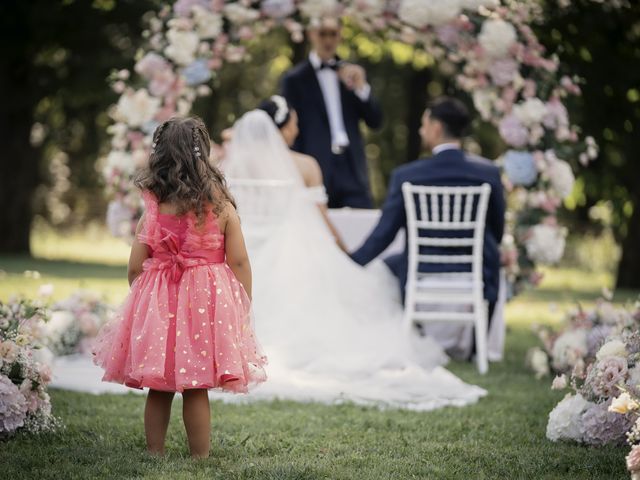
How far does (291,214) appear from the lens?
6953 mm

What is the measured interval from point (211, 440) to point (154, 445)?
434 mm

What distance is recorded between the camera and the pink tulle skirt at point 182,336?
12.4 feet

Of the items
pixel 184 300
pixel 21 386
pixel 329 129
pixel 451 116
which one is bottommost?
pixel 21 386

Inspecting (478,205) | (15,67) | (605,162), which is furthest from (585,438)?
(15,67)

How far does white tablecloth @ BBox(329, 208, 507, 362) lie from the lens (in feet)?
24.7

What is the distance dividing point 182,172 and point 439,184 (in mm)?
3449

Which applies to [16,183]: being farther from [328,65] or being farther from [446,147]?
[446,147]

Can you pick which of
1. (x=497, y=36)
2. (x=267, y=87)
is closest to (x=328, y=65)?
(x=497, y=36)

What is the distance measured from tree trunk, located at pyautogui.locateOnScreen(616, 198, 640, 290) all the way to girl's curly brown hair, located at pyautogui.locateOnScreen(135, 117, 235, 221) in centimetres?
1142

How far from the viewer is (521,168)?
788 cm

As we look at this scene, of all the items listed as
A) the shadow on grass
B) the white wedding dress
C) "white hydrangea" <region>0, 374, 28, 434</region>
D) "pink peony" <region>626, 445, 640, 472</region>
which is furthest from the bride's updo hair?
the shadow on grass

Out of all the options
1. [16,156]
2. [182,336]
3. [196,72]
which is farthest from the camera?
[16,156]

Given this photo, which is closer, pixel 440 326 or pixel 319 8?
pixel 440 326

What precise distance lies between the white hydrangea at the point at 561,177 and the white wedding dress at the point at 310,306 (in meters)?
1.57
